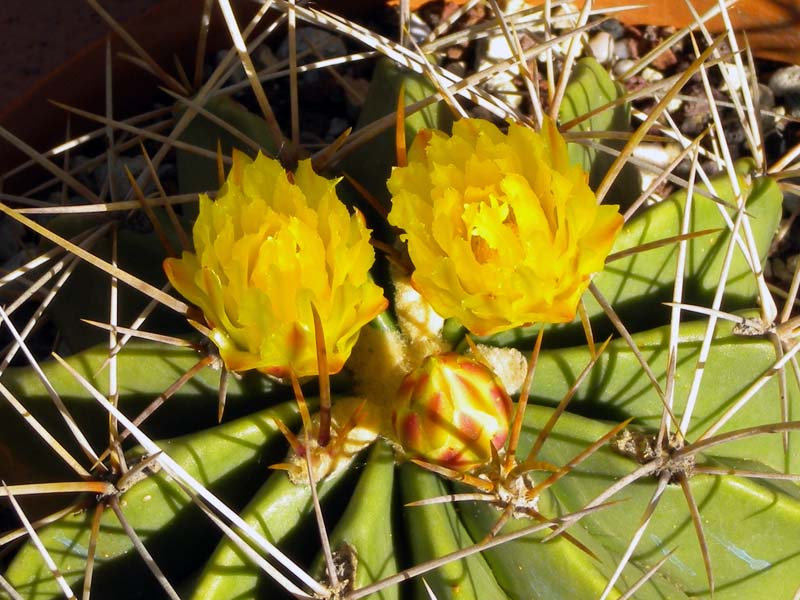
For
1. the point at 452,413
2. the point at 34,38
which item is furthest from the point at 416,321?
the point at 34,38

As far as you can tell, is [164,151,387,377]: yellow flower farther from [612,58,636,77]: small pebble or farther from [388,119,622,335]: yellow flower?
[612,58,636,77]: small pebble

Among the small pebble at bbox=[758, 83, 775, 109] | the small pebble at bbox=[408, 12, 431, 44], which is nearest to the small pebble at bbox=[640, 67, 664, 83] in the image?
the small pebble at bbox=[758, 83, 775, 109]

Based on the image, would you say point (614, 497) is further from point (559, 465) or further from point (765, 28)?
point (765, 28)

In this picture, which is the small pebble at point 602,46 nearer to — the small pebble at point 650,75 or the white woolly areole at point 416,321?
the small pebble at point 650,75

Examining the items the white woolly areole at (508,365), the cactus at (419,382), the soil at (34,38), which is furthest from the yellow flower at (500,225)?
the soil at (34,38)

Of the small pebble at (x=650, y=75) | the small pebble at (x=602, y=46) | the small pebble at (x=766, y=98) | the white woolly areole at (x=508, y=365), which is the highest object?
the small pebble at (x=602, y=46)

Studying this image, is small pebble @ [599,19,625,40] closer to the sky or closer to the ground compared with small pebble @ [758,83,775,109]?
closer to the sky

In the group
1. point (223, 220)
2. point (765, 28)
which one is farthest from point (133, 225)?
point (765, 28)
